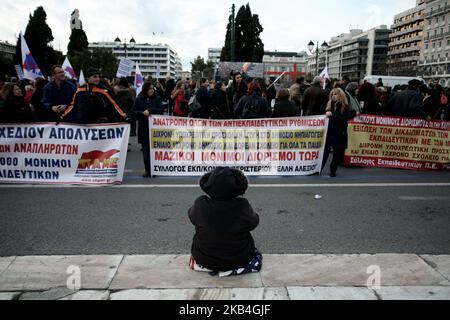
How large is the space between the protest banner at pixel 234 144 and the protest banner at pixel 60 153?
889 millimetres

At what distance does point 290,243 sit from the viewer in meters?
4.13

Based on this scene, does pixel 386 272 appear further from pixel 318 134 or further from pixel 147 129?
pixel 147 129

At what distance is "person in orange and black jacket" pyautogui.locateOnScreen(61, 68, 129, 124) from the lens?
22.6ft

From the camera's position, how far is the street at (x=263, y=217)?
4.05m

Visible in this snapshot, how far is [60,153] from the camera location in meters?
6.46

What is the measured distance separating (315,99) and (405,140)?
92.2 inches


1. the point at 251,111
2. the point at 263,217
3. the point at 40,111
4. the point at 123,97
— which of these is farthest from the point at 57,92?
the point at 263,217

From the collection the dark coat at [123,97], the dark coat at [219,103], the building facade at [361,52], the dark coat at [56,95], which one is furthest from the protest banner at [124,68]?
the building facade at [361,52]

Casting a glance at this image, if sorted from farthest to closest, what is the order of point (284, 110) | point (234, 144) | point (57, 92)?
point (284, 110) < point (57, 92) < point (234, 144)

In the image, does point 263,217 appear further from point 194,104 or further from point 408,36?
point 408,36

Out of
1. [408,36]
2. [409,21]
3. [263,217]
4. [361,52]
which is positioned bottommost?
[263,217]


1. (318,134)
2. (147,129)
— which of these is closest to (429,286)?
(318,134)

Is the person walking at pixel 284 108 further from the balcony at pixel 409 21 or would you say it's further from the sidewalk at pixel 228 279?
the balcony at pixel 409 21

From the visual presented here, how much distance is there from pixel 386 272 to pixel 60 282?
303 centimetres
